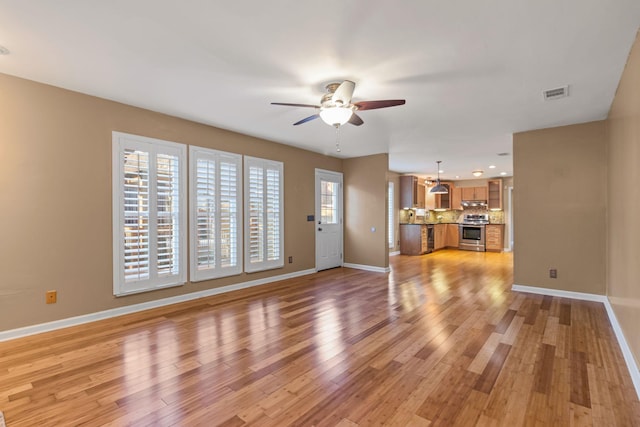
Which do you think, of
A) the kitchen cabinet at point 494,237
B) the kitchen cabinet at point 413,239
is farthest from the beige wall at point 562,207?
the kitchen cabinet at point 494,237

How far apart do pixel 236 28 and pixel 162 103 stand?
199 centimetres

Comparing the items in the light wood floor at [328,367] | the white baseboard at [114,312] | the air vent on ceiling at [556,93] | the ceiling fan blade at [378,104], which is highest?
the air vent on ceiling at [556,93]

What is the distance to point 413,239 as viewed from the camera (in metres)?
9.39

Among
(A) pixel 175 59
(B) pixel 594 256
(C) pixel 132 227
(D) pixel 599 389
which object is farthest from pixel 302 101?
(B) pixel 594 256

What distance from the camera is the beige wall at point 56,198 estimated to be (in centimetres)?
305

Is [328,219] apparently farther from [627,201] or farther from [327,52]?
[627,201]

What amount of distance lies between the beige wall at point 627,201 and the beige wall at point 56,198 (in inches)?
195

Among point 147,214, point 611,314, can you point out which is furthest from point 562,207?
point 147,214

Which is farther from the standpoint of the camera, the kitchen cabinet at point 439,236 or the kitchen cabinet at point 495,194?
the kitchen cabinet at point 439,236

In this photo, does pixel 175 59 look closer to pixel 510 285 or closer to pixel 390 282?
pixel 390 282

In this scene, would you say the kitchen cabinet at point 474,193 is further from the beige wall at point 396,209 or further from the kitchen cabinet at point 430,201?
the beige wall at point 396,209

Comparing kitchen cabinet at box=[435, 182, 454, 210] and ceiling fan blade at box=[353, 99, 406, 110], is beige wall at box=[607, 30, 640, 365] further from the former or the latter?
kitchen cabinet at box=[435, 182, 454, 210]

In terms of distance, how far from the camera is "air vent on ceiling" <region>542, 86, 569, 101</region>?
128 inches

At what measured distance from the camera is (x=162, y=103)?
3.74 metres
